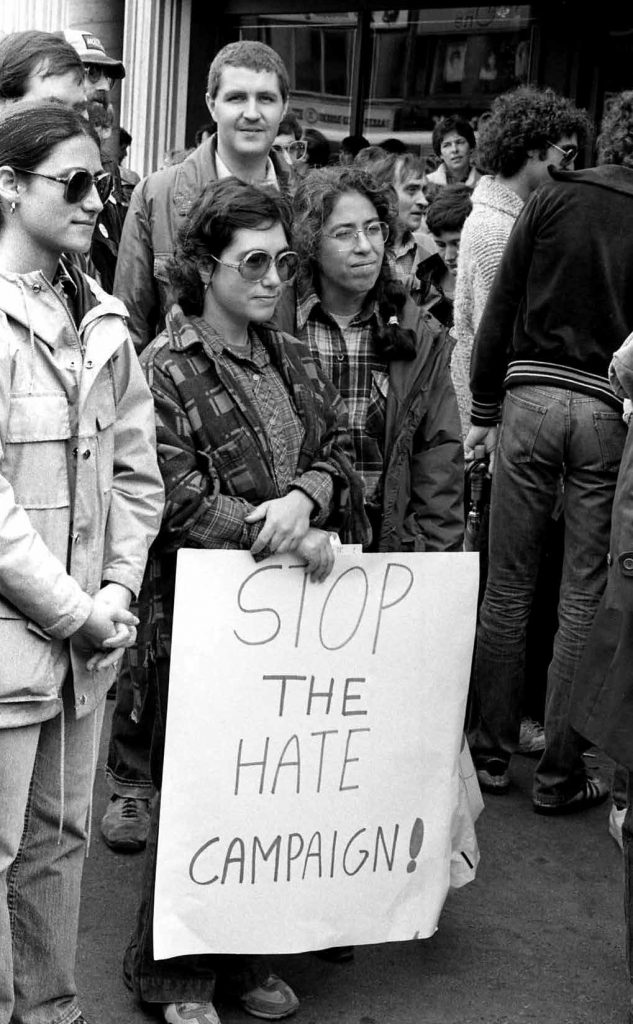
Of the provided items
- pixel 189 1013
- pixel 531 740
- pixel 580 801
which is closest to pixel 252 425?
pixel 189 1013

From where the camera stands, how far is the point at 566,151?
477 cm

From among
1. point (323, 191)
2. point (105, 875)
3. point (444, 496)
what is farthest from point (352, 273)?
point (105, 875)

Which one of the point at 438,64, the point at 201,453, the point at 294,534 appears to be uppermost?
the point at 438,64

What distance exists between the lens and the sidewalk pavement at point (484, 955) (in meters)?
3.28

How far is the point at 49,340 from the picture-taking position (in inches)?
101

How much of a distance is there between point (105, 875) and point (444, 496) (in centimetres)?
137

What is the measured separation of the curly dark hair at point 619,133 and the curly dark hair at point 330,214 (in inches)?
33.6

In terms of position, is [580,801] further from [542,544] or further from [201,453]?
[201,453]

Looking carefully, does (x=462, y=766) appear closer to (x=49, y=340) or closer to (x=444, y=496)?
(x=444, y=496)

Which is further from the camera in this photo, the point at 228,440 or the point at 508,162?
the point at 508,162

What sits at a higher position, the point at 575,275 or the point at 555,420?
the point at 575,275

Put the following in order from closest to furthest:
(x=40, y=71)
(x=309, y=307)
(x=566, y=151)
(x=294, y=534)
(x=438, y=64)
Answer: (x=294, y=534)
(x=309, y=307)
(x=40, y=71)
(x=566, y=151)
(x=438, y=64)

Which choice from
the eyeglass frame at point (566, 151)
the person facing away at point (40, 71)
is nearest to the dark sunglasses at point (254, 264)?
the person facing away at point (40, 71)

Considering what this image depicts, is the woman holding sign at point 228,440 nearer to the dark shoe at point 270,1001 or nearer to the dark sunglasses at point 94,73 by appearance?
the dark shoe at point 270,1001
